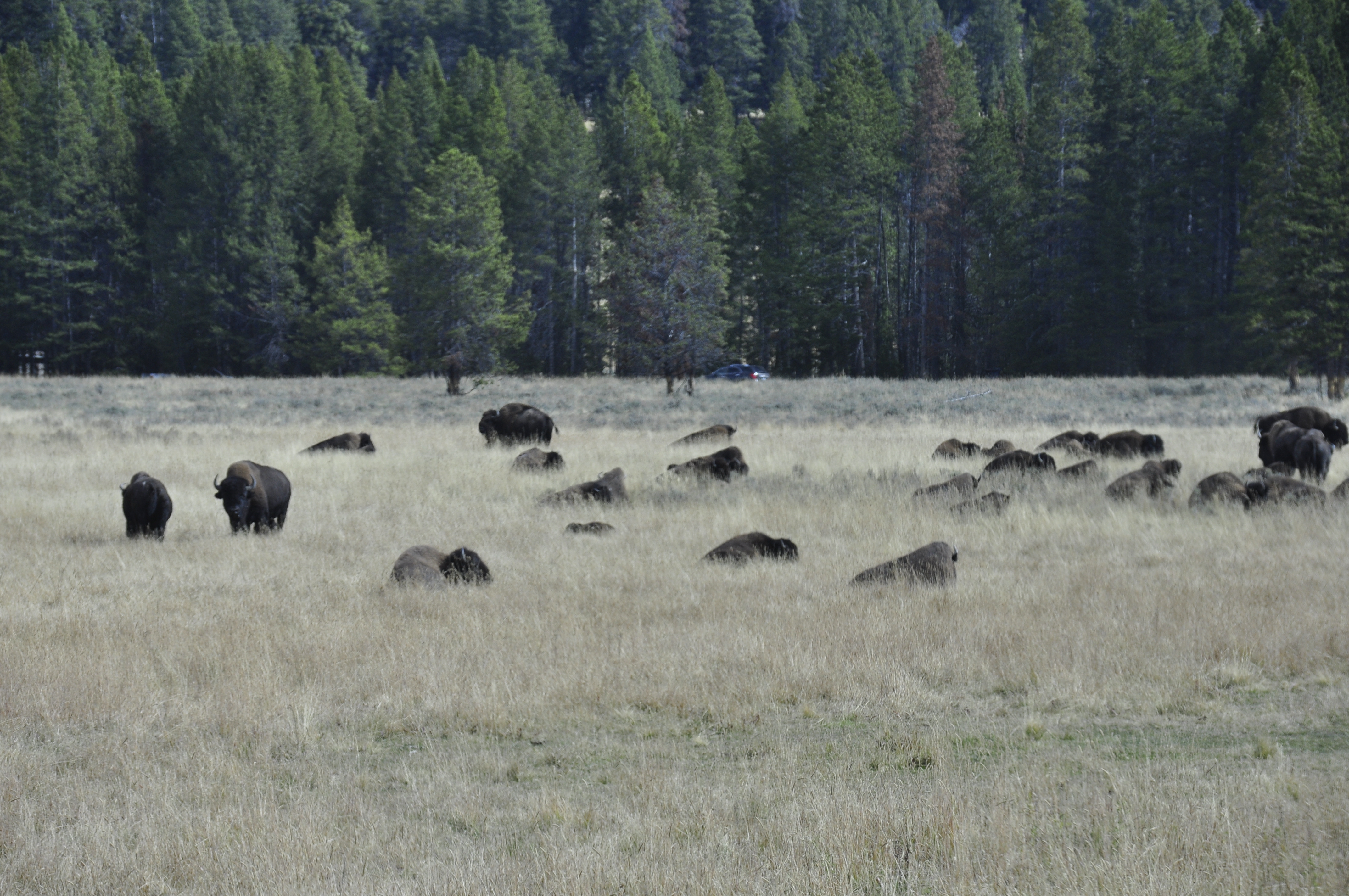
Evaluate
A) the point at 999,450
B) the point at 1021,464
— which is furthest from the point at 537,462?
the point at 999,450

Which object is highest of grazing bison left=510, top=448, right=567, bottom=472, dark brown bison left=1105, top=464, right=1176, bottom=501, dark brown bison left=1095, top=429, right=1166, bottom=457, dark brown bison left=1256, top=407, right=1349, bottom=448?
dark brown bison left=1256, top=407, right=1349, bottom=448

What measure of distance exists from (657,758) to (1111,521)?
9.86m

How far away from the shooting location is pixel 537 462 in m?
21.8

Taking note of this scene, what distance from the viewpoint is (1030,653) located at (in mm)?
8422

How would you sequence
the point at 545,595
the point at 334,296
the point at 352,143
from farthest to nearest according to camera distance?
1. the point at 352,143
2. the point at 334,296
3. the point at 545,595

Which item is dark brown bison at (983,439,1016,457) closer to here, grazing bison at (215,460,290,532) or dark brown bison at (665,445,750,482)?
dark brown bison at (665,445,750,482)

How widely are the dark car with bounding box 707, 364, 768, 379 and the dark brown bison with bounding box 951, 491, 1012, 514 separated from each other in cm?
4613

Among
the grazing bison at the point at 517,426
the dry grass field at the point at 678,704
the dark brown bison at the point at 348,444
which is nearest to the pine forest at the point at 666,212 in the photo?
the grazing bison at the point at 517,426

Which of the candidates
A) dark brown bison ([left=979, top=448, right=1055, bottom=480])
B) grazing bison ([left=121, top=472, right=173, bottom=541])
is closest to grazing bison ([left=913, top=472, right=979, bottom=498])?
dark brown bison ([left=979, top=448, right=1055, bottom=480])

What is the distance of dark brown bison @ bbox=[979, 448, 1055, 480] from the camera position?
19.4 metres

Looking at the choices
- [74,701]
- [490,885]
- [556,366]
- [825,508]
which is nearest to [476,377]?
[556,366]

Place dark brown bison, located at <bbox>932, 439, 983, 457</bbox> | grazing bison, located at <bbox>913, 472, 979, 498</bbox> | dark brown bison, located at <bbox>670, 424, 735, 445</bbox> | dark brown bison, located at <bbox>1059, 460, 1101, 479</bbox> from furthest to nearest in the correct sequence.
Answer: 1. dark brown bison, located at <bbox>670, 424, 735, 445</bbox>
2. dark brown bison, located at <bbox>932, 439, 983, 457</bbox>
3. dark brown bison, located at <bbox>1059, 460, 1101, 479</bbox>
4. grazing bison, located at <bbox>913, 472, 979, 498</bbox>

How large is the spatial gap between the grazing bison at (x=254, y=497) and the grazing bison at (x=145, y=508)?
2.42ft

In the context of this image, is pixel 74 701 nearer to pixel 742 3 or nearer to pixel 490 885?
pixel 490 885
